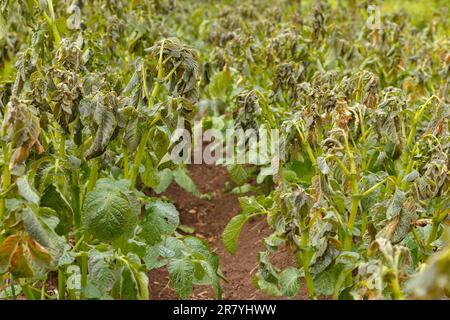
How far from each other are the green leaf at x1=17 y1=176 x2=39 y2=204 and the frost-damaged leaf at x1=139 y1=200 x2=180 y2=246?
2.39 ft

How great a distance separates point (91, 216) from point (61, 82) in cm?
47

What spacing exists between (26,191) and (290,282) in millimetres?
1009

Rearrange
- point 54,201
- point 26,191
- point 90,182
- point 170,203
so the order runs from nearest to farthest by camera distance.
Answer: point 26,191 < point 54,201 < point 90,182 < point 170,203

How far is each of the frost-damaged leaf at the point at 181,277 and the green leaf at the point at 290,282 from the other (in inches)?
12.8

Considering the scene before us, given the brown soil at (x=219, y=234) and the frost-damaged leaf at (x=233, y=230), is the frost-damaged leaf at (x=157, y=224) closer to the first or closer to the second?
the frost-damaged leaf at (x=233, y=230)

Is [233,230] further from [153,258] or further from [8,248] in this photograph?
[8,248]

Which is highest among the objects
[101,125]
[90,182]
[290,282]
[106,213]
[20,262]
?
[101,125]

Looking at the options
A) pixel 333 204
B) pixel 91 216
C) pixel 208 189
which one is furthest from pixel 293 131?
pixel 208 189

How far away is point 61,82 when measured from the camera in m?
2.51

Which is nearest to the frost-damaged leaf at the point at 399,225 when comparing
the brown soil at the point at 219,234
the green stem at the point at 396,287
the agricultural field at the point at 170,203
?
the agricultural field at the point at 170,203

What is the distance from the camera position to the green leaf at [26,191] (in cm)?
210

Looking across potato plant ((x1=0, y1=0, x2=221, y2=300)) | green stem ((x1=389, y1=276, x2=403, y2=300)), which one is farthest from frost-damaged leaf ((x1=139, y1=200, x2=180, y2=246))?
green stem ((x1=389, y1=276, x2=403, y2=300))

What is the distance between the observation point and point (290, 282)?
2602 mm

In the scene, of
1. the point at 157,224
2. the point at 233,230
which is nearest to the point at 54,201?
the point at 157,224
